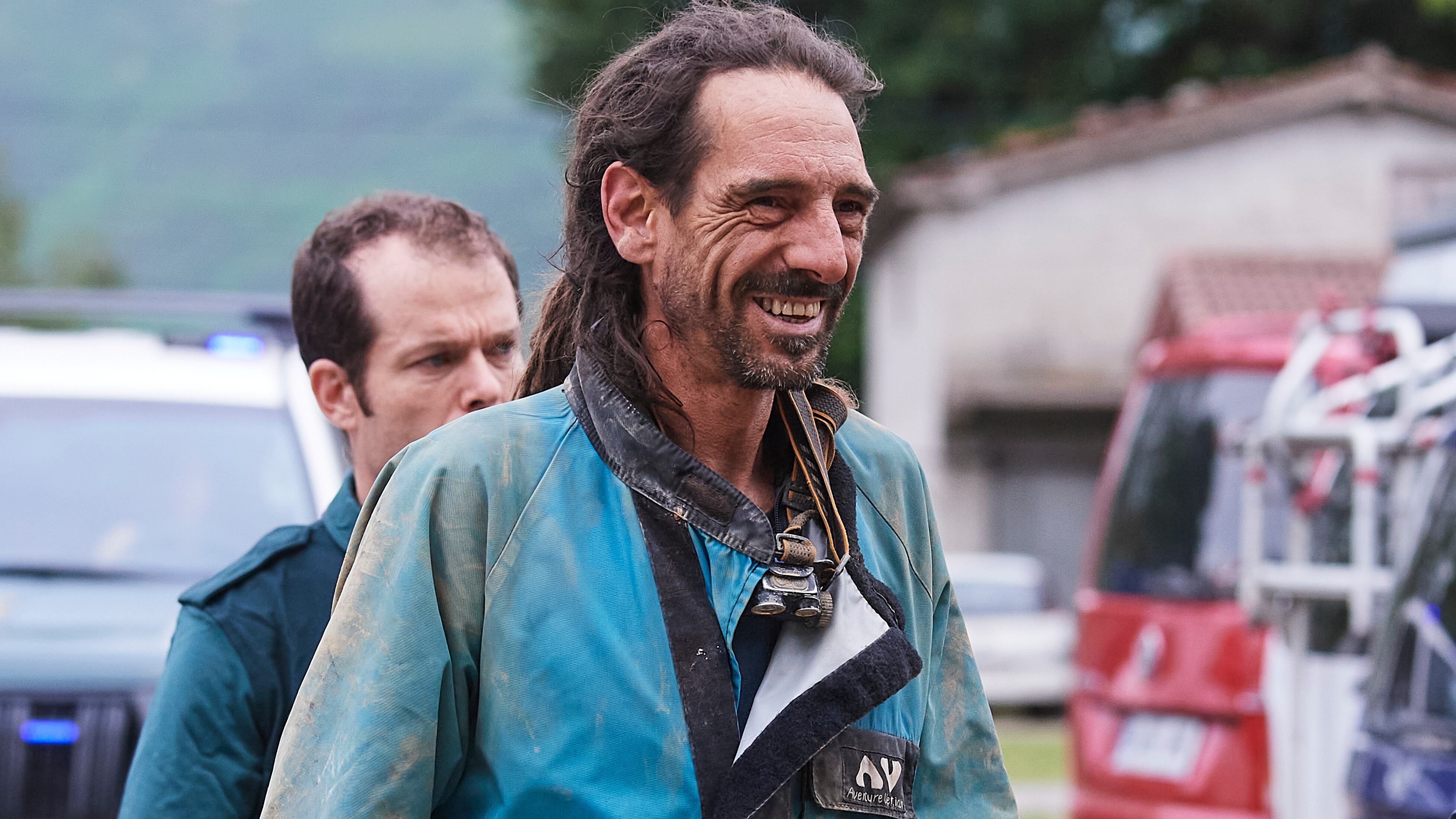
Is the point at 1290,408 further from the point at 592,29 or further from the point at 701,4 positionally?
the point at 592,29

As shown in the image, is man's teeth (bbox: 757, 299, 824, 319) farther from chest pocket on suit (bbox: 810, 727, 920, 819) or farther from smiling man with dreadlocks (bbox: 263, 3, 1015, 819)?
chest pocket on suit (bbox: 810, 727, 920, 819)

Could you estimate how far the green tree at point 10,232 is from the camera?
38.1 meters

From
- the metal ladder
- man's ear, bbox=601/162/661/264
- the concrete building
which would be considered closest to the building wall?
the concrete building

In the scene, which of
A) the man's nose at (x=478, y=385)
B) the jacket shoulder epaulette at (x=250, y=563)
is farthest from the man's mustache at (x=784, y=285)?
the jacket shoulder epaulette at (x=250, y=563)

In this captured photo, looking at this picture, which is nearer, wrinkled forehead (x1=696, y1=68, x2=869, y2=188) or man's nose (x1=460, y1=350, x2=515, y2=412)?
wrinkled forehead (x1=696, y1=68, x2=869, y2=188)

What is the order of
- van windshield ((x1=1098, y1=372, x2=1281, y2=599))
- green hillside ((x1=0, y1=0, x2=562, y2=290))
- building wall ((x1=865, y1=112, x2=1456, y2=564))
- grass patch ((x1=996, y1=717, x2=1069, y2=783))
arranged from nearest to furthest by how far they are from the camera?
van windshield ((x1=1098, y1=372, x2=1281, y2=599)) < grass patch ((x1=996, y1=717, x2=1069, y2=783)) < building wall ((x1=865, y1=112, x2=1456, y2=564)) < green hillside ((x1=0, y1=0, x2=562, y2=290))

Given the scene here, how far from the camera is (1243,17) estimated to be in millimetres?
26359

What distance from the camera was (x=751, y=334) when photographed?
6.83 ft

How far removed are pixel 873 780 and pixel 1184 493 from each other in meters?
4.97

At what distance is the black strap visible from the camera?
192 centimetres

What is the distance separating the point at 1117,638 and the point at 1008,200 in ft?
48.8

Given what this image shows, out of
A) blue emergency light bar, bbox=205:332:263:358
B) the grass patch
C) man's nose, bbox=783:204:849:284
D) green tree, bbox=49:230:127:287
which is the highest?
green tree, bbox=49:230:127:287

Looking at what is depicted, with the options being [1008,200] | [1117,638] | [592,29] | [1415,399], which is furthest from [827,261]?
[592,29]

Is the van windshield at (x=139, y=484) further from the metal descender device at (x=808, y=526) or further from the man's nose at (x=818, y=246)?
the man's nose at (x=818, y=246)
